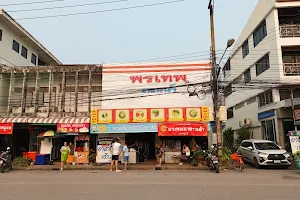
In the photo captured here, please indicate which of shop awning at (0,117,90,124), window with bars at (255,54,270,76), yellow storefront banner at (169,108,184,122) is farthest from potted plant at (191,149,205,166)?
window with bars at (255,54,270,76)

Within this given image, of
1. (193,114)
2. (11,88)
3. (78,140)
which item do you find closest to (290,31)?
(193,114)

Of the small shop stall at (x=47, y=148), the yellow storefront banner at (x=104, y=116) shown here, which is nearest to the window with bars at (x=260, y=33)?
the yellow storefront banner at (x=104, y=116)

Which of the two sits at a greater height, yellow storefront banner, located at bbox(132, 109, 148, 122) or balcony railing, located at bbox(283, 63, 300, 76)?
balcony railing, located at bbox(283, 63, 300, 76)

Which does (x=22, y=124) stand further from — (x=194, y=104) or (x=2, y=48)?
(x=194, y=104)

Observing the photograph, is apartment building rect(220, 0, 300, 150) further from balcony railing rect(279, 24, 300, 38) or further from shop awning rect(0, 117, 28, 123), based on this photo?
shop awning rect(0, 117, 28, 123)

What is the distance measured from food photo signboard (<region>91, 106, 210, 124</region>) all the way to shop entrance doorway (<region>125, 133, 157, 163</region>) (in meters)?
2.07

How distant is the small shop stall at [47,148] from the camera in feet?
53.3

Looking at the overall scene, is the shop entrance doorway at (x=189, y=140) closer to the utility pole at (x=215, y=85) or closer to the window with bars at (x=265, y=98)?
the utility pole at (x=215, y=85)

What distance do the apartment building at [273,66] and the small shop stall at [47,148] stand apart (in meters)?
12.3

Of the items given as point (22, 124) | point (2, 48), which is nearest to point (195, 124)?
point (22, 124)

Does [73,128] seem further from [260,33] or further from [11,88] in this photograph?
[260,33]

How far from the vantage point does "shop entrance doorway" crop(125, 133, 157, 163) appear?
682 inches

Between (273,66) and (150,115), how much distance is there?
452 inches

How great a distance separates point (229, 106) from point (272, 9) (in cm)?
1568
